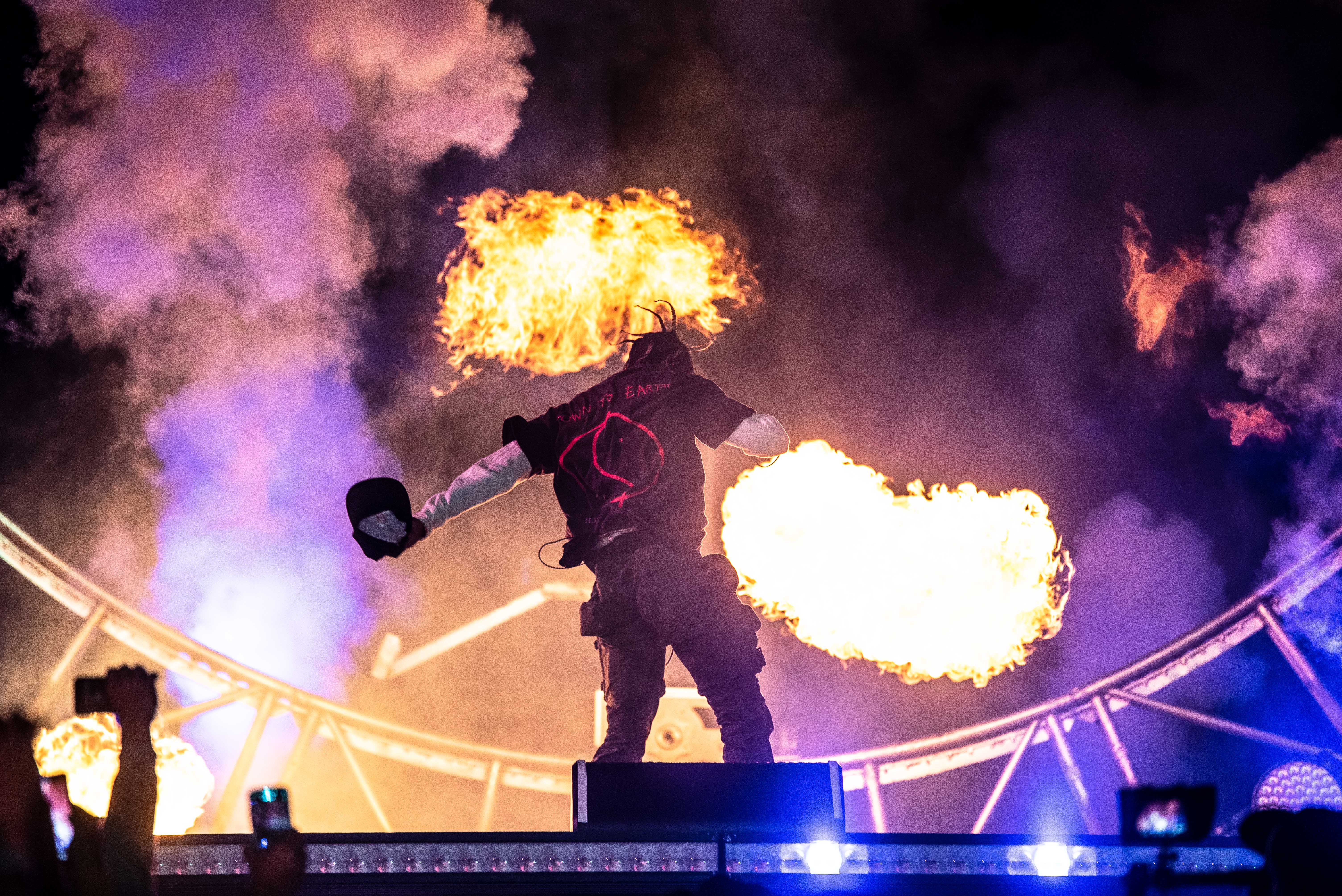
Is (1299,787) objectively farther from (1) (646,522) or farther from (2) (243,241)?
(2) (243,241)

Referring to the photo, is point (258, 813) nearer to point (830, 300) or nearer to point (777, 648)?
point (777, 648)

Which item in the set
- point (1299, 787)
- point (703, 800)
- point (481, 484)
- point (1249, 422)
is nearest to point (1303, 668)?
point (1299, 787)

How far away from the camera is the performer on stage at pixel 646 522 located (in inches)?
137

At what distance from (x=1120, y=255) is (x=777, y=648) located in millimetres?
4016

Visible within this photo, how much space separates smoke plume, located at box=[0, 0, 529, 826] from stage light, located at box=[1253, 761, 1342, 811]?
6.11 meters

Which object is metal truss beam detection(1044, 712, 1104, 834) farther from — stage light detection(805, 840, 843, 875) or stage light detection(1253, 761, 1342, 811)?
stage light detection(805, 840, 843, 875)

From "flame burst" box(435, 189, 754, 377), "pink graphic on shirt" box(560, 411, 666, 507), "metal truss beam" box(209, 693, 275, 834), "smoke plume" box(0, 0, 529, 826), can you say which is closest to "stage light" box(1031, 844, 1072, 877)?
"pink graphic on shirt" box(560, 411, 666, 507)

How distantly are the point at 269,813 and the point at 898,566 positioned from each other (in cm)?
532

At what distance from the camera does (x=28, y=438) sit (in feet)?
23.5

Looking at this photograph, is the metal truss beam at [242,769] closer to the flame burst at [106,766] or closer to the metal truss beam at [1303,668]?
the flame burst at [106,766]

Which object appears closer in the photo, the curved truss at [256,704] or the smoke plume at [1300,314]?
the curved truss at [256,704]

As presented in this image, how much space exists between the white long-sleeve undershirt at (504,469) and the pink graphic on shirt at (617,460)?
154 mm

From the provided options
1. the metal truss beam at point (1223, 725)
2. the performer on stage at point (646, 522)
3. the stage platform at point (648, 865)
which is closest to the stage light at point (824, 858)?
the stage platform at point (648, 865)

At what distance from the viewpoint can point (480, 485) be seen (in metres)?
3.69
